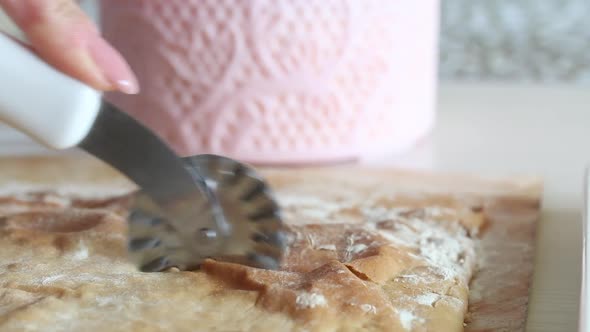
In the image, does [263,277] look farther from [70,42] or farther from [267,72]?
[267,72]

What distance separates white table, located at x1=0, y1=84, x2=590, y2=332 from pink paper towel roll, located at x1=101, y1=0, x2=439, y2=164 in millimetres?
87

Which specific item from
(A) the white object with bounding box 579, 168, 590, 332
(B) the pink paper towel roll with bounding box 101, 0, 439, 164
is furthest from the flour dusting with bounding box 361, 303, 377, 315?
(B) the pink paper towel roll with bounding box 101, 0, 439, 164

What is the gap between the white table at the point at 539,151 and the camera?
0.55 meters

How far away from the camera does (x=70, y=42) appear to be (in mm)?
463

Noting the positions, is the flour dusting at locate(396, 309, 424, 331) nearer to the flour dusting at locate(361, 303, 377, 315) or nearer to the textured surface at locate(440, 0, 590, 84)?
the flour dusting at locate(361, 303, 377, 315)

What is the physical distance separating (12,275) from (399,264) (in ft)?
0.72

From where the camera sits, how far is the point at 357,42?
779 mm

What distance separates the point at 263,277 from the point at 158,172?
82 mm

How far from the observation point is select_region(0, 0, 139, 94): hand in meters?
0.46

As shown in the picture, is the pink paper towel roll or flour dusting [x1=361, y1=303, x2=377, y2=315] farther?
the pink paper towel roll

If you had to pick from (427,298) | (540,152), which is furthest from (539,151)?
(427,298)

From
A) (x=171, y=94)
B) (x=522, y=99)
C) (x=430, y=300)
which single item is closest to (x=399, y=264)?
(x=430, y=300)

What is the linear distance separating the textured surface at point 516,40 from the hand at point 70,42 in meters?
0.79

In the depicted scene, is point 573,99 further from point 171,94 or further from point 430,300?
point 430,300
